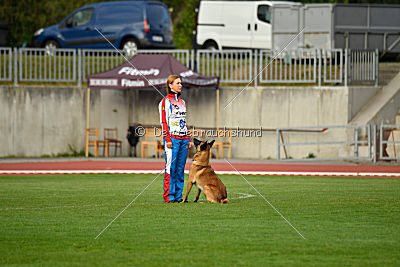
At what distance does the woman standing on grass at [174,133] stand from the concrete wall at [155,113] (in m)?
14.6

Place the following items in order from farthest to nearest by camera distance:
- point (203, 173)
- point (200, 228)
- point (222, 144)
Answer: point (222, 144)
point (203, 173)
point (200, 228)

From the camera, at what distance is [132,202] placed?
498 inches

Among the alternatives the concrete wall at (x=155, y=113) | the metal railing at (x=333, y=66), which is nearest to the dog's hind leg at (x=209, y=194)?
the concrete wall at (x=155, y=113)

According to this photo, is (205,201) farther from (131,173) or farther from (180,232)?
(131,173)

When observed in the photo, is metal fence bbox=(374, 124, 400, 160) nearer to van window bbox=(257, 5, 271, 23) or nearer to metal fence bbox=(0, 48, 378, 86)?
metal fence bbox=(0, 48, 378, 86)

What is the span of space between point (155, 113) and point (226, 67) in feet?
9.73

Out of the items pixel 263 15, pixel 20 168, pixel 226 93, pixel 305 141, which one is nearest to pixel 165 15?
pixel 263 15

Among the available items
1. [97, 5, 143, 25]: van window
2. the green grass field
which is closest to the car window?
[97, 5, 143, 25]: van window

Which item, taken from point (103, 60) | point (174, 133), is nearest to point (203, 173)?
point (174, 133)

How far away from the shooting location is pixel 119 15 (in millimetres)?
31562

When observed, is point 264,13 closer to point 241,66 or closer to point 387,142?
point 241,66

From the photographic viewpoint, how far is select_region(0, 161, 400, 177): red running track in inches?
809

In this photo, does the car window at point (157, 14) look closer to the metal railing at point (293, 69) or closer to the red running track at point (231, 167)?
the metal railing at point (293, 69)

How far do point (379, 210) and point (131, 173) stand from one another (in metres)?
9.58
